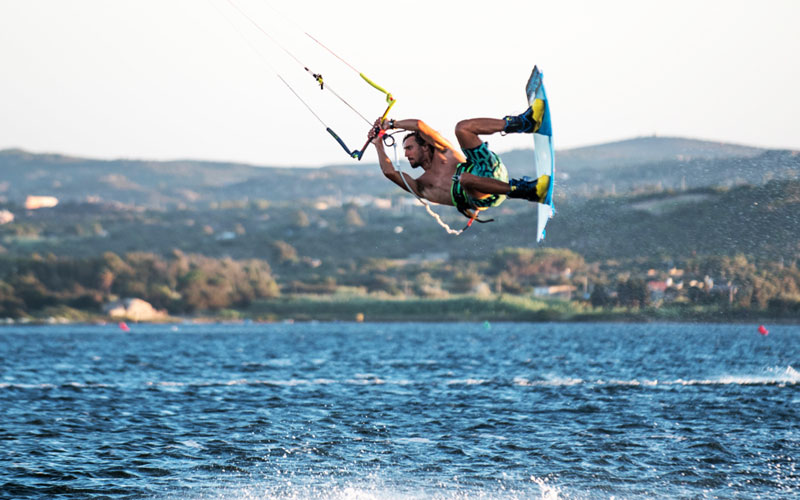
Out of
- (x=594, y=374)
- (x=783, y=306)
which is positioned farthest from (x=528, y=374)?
(x=783, y=306)

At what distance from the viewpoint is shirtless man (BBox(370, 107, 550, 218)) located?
46.6ft

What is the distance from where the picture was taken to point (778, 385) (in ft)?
144

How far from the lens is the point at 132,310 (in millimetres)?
194625

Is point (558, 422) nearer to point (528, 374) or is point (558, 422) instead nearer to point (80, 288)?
point (528, 374)

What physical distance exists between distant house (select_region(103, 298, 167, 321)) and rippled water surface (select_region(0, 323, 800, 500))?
144 m

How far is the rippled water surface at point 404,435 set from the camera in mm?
21312

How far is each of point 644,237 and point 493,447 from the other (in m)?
132

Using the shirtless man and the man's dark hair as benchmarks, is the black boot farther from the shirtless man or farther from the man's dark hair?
the man's dark hair

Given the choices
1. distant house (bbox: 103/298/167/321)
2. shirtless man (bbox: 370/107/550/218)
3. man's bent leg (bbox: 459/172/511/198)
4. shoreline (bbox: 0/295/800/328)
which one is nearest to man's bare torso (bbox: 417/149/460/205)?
shirtless man (bbox: 370/107/550/218)

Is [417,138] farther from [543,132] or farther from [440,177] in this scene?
[543,132]

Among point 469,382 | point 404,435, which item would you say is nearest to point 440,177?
point 404,435

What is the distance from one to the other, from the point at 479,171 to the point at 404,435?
15424 millimetres

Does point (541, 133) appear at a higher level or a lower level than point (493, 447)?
higher

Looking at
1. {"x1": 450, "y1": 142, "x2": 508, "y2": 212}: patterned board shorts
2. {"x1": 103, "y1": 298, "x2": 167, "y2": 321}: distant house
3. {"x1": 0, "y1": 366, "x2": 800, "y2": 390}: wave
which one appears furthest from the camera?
{"x1": 103, "y1": 298, "x2": 167, "y2": 321}: distant house
